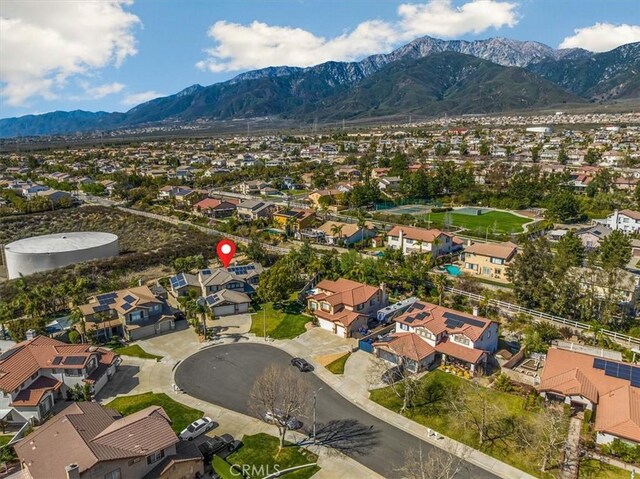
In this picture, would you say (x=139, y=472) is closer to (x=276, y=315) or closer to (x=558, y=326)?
(x=276, y=315)

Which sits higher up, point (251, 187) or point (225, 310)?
point (251, 187)

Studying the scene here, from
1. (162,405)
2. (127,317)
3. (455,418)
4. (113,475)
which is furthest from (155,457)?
(127,317)

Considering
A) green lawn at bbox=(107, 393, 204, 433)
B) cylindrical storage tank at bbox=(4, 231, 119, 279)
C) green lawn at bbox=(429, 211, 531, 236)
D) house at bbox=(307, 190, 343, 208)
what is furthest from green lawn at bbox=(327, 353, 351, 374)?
house at bbox=(307, 190, 343, 208)

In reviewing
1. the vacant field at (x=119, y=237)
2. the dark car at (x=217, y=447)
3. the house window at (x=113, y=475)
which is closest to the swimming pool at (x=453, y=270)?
the vacant field at (x=119, y=237)

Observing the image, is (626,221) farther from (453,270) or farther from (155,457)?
(155,457)

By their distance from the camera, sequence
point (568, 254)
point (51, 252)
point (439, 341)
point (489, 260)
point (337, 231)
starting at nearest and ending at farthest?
point (439, 341) → point (568, 254) → point (489, 260) → point (51, 252) → point (337, 231)

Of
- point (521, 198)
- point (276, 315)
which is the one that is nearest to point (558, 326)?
point (276, 315)

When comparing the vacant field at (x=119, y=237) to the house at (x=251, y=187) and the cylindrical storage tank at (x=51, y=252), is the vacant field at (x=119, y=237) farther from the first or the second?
the house at (x=251, y=187)

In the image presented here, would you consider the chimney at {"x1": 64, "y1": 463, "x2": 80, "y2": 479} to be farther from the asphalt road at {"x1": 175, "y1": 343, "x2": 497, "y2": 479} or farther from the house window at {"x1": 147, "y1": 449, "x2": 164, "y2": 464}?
the asphalt road at {"x1": 175, "y1": 343, "x2": 497, "y2": 479}
